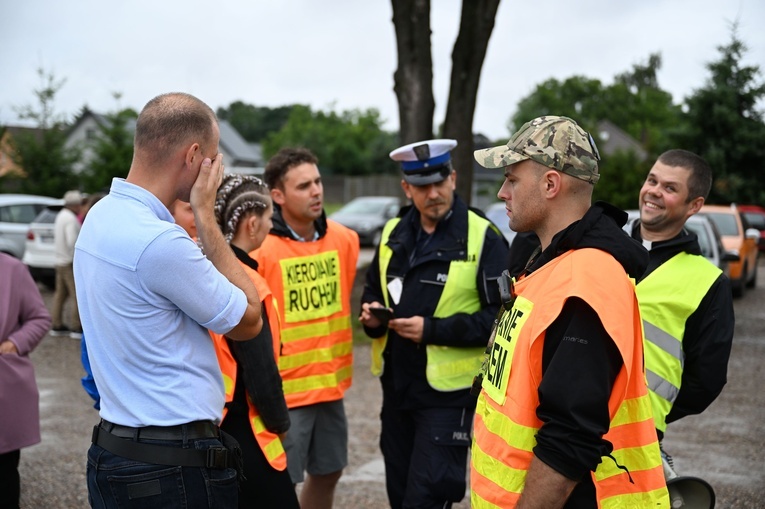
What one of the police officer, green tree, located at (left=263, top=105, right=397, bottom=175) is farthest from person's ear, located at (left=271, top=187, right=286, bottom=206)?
green tree, located at (left=263, top=105, right=397, bottom=175)

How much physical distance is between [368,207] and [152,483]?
23395mm

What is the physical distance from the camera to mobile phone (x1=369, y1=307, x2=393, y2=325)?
4.00 meters

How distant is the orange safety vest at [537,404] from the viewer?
2.19 metres

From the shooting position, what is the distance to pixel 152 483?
2.32 metres

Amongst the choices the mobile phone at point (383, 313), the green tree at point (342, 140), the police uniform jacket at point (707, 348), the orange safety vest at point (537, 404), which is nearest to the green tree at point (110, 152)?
the mobile phone at point (383, 313)

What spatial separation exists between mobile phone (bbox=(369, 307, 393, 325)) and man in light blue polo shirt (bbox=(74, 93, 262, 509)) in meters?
1.58

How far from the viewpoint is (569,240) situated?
2318mm

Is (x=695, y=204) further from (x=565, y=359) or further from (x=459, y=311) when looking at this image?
(x=565, y=359)

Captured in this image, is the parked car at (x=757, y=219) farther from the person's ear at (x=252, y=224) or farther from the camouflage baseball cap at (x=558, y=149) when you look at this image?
the camouflage baseball cap at (x=558, y=149)

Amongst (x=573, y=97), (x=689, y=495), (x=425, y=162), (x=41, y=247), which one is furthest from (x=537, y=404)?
(x=573, y=97)

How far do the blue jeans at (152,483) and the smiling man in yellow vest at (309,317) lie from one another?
168 centimetres

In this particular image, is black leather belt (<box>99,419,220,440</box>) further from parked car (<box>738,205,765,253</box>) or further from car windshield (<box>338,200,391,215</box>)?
parked car (<box>738,205,765,253</box>)

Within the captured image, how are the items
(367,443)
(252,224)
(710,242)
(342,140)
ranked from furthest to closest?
(342,140), (710,242), (367,443), (252,224)

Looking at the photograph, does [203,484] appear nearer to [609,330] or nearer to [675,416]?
[609,330]
